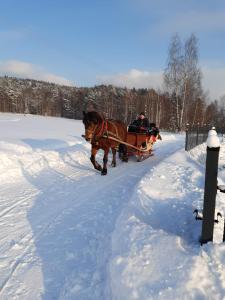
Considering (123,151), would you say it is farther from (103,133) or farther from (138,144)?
(103,133)

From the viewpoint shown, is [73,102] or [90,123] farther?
[73,102]

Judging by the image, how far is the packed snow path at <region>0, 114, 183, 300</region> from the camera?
12.5ft

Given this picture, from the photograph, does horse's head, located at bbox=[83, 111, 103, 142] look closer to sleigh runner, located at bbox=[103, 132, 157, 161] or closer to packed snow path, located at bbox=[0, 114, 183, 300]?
packed snow path, located at bbox=[0, 114, 183, 300]

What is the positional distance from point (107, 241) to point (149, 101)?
5791cm

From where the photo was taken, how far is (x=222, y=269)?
3.38m

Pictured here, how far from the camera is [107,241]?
4.82 m

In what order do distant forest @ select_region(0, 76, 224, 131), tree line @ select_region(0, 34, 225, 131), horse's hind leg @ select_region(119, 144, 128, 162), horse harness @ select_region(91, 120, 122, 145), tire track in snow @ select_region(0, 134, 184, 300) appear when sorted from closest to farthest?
tire track in snow @ select_region(0, 134, 184, 300) < horse harness @ select_region(91, 120, 122, 145) < horse's hind leg @ select_region(119, 144, 128, 162) < tree line @ select_region(0, 34, 225, 131) < distant forest @ select_region(0, 76, 224, 131)

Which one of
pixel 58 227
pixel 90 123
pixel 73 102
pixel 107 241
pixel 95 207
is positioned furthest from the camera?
pixel 73 102

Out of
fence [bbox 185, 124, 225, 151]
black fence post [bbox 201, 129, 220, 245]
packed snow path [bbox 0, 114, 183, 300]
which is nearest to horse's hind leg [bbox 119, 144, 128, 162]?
packed snow path [bbox 0, 114, 183, 300]

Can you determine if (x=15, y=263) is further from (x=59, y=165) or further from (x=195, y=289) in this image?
(x=59, y=165)

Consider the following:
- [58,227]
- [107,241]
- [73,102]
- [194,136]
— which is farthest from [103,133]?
[73,102]

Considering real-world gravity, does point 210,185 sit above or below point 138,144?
above

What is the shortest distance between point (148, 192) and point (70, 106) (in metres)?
96.1

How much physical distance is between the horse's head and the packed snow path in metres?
1.11
